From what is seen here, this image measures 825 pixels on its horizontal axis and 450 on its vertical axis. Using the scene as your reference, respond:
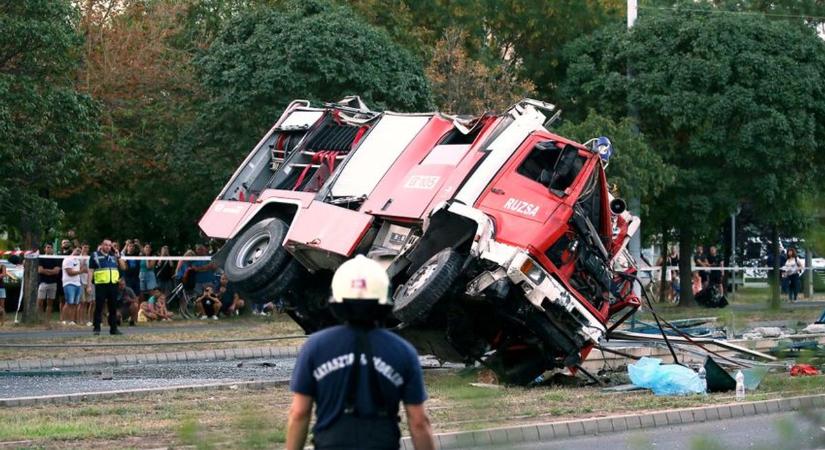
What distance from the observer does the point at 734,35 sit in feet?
110

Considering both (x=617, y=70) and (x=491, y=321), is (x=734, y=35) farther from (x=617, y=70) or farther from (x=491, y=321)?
(x=491, y=321)

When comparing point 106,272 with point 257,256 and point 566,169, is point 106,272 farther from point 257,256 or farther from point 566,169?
point 566,169

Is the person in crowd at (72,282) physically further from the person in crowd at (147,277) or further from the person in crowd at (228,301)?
the person in crowd at (228,301)

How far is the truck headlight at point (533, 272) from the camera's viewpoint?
47.3 ft

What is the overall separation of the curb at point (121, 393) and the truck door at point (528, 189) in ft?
A: 9.81

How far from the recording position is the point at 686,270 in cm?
3541

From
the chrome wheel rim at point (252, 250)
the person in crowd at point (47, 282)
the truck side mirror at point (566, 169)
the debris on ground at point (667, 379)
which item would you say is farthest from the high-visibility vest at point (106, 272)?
the debris on ground at point (667, 379)

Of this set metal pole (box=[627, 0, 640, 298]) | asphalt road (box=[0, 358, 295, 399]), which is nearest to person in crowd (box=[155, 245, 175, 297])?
asphalt road (box=[0, 358, 295, 399])

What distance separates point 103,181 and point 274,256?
16099 millimetres

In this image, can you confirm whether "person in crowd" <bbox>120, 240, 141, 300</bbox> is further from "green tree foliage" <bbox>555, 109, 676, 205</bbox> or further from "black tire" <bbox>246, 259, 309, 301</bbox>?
"black tire" <bbox>246, 259, 309, 301</bbox>

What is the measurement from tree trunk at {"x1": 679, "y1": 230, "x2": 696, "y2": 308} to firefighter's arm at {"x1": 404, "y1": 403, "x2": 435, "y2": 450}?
3000 cm

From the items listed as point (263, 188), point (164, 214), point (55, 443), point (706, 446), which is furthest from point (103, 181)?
point (706, 446)

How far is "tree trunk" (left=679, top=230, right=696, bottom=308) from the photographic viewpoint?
114ft

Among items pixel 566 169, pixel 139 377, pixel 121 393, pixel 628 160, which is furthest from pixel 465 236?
pixel 628 160
